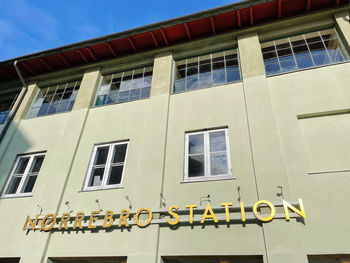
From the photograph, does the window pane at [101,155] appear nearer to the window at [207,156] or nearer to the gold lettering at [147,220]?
the gold lettering at [147,220]

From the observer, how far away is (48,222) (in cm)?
678

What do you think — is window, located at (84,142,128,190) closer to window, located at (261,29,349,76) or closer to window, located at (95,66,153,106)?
window, located at (95,66,153,106)

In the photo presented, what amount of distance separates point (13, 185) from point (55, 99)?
3.97 metres

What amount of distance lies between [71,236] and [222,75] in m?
6.88

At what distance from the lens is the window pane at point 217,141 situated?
6891mm

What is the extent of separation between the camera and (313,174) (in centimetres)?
570

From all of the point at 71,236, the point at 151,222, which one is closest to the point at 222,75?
the point at 151,222

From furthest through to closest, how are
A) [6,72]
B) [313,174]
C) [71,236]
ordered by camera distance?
[6,72]
[71,236]
[313,174]

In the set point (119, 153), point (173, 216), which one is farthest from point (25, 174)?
point (173, 216)

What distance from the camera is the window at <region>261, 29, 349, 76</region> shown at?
7895mm

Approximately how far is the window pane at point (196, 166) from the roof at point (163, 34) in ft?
17.0

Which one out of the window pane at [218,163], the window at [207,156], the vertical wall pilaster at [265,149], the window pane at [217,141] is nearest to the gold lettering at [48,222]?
the window at [207,156]

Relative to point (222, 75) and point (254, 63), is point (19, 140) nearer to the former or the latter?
point (222, 75)

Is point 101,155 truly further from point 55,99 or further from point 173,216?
point 55,99
